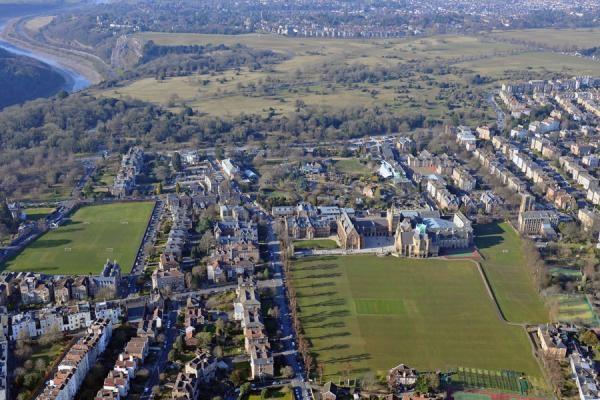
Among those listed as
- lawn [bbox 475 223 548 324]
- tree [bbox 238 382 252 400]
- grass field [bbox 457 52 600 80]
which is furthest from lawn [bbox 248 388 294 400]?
grass field [bbox 457 52 600 80]

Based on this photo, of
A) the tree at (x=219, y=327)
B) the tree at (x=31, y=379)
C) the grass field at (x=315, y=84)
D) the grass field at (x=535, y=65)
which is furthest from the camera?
the grass field at (x=535, y=65)

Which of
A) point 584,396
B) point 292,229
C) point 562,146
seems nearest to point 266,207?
point 292,229

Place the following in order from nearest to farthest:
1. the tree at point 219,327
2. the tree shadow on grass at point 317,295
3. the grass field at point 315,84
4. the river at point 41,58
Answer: the tree at point 219,327
the tree shadow on grass at point 317,295
the grass field at point 315,84
the river at point 41,58

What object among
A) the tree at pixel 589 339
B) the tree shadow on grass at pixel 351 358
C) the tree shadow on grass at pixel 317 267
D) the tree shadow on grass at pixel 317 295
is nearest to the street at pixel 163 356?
the tree shadow on grass at pixel 317 295

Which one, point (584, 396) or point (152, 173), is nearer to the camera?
point (584, 396)

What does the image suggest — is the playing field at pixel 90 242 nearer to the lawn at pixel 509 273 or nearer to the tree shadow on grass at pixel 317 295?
the tree shadow on grass at pixel 317 295

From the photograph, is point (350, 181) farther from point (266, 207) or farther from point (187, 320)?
point (187, 320)
